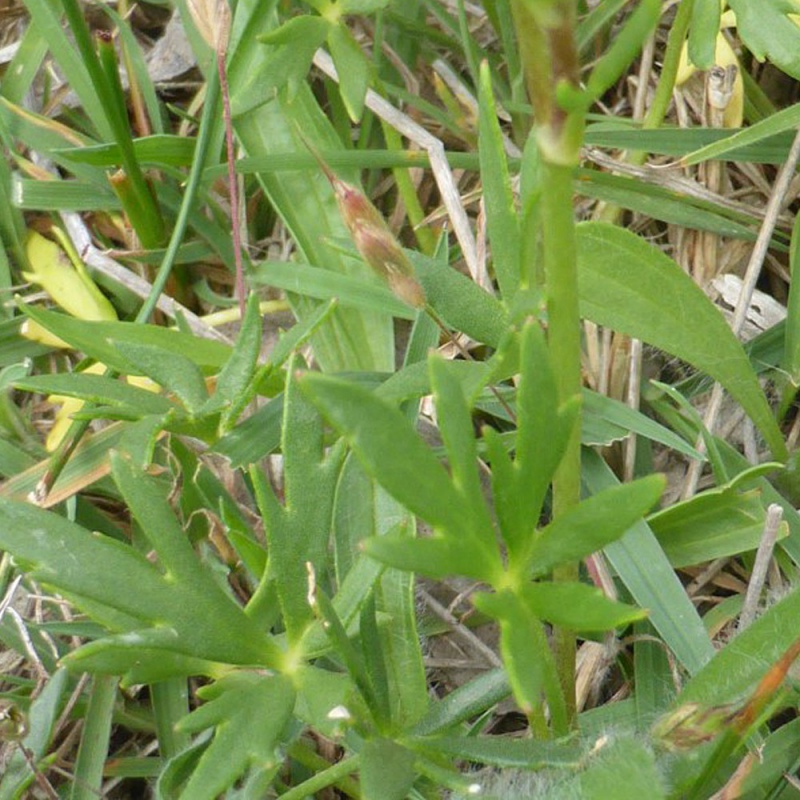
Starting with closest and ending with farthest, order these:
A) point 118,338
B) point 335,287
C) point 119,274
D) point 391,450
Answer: point 391,450
point 118,338
point 335,287
point 119,274

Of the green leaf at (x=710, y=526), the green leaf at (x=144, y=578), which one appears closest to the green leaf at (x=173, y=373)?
the green leaf at (x=144, y=578)

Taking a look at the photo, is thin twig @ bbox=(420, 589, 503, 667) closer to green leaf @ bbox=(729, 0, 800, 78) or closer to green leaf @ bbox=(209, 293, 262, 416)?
green leaf @ bbox=(209, 293, 262, 416)

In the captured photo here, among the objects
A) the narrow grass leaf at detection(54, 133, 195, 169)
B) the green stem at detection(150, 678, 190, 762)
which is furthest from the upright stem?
the narrow grass leaf at detection(54, 133, 195, 169)

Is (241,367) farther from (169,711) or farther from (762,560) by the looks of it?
(762,560)

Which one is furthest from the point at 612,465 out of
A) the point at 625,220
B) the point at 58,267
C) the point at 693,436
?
the point at 58,267

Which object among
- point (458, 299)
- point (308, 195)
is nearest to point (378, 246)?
point (458, 299)

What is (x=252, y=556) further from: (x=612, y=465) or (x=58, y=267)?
(x=58, y=267)

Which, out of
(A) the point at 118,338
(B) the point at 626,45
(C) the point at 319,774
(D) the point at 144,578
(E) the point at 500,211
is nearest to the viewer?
(B) the point at 626,45
